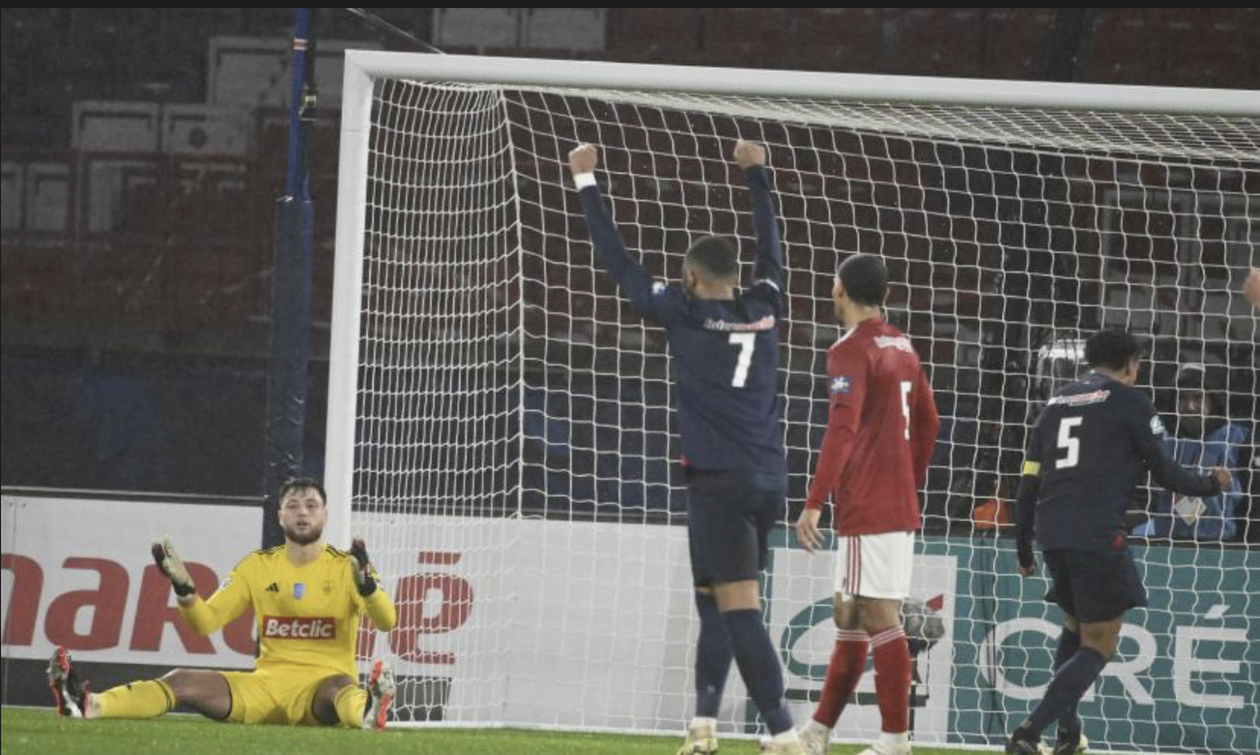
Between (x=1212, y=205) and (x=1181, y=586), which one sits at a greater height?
(x=1212, y=205)

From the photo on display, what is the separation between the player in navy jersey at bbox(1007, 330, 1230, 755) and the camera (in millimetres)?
6578

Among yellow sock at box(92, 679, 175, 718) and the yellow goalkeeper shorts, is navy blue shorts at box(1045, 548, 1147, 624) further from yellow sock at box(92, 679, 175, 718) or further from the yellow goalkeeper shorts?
yellow sock at box(92, 679, 175, 718)

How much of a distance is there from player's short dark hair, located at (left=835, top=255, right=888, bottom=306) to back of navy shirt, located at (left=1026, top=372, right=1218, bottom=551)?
1269 mm

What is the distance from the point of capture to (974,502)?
917cm

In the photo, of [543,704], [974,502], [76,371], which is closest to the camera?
[543,704]

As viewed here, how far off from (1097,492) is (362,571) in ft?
8.49

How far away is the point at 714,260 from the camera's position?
558 centimetres

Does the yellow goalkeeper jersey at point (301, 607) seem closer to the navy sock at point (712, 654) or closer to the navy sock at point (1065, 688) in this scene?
the navy sock at point (712, 654)

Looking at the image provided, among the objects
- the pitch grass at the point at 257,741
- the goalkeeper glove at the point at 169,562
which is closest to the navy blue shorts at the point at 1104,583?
the pitch grass at the point at 257,741

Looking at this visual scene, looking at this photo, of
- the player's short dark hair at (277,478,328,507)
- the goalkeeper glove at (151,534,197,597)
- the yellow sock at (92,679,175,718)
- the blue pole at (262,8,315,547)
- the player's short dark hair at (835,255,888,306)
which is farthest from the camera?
the blue pole at (262,8,315,547)

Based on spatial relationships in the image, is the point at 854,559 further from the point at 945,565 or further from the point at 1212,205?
the point at 1212,205

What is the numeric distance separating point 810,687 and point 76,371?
29.3 ft

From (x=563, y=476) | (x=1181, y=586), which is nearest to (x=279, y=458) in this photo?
(x=1181, y=586)

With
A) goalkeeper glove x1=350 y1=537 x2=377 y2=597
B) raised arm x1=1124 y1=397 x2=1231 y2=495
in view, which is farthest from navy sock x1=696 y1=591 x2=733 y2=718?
raised arm x1=1124 y1=397 x2=1231 y2=495
